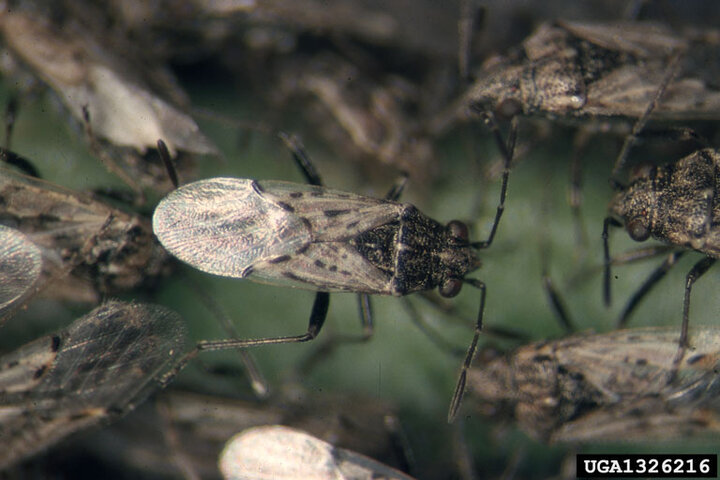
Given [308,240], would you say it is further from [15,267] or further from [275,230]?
[15,267]

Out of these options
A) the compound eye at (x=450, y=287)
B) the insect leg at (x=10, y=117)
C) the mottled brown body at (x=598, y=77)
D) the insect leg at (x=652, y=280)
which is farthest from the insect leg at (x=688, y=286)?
the insect leg at (x=10, y=117)

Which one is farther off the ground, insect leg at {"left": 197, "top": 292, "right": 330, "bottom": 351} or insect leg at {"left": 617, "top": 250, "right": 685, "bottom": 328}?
insect leg at {"left": 617, "top": 250, "right": 685, "bottom": 328}

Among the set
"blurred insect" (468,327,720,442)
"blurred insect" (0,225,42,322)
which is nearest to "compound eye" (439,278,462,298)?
"blurred insect" (468,327,720,442)

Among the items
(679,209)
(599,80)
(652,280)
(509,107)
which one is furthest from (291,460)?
(599,80)

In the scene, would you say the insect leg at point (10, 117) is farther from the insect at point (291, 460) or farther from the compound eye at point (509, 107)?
the compound eye at point (509, 107)

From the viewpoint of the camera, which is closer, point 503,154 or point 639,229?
point 639,229

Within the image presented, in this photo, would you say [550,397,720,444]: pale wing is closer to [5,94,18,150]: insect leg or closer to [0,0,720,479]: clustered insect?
[0,0,720,479]: clustered insect
